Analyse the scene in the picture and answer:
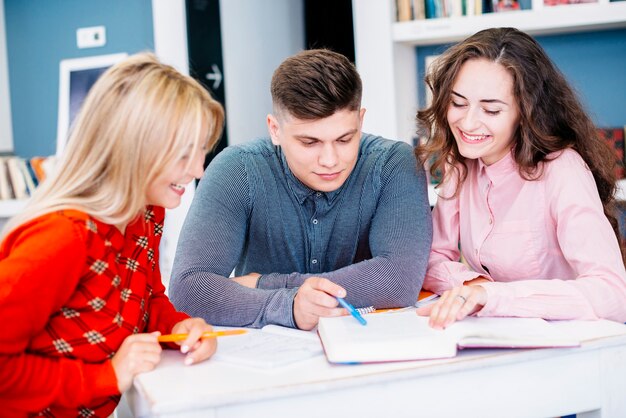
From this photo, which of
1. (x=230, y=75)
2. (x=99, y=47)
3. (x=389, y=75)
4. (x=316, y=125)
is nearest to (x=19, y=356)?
(x=316, y=125)

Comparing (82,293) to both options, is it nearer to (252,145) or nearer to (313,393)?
(313,393)

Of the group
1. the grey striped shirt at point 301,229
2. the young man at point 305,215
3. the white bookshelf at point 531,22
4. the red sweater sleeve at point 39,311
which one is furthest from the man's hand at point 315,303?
the white bookshelf at point 531,22

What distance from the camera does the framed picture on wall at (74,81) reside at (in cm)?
402

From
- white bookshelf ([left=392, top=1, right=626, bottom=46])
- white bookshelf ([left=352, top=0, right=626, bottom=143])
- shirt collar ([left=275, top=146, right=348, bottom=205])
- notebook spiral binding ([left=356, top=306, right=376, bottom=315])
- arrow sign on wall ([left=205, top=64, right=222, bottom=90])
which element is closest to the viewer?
notebook spiral binding ([left=356, top=306, right=376, bottom=315])

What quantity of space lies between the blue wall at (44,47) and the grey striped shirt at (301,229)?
2.51 metres

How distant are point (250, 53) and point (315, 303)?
279 cm

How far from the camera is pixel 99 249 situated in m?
1.22

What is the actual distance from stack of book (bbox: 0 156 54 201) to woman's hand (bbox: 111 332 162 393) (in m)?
2.95

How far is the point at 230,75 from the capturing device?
151 inches

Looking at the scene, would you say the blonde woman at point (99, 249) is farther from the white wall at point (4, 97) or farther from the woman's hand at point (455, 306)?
the white wall at point (4, 97)

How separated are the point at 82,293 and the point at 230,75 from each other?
2749mm

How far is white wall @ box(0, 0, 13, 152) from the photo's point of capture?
169 inches

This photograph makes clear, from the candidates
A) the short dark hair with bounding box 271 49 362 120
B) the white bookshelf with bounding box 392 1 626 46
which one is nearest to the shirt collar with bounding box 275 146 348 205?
the short dark hair with bounding box 271 49 362 120

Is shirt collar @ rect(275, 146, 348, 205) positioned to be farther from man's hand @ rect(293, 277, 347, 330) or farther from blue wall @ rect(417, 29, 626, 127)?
blue wall @ rect(417, 29, 626, 127)
